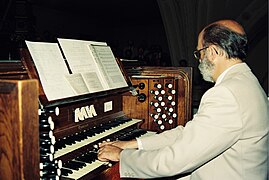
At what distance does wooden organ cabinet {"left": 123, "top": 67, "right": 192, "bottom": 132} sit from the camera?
2.92 m

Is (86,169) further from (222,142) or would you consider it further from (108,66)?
(108,66)

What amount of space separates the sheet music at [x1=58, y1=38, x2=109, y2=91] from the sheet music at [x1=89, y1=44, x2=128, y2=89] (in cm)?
5

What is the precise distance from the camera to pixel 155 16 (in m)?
10.8

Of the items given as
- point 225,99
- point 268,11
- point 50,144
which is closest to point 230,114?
point 225,99

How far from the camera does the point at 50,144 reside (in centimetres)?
161

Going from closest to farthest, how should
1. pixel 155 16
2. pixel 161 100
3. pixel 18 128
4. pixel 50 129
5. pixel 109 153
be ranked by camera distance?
pixel 18 128
pixel 50 129
pixel 109 153
pixel 161 100
pixel 155 16

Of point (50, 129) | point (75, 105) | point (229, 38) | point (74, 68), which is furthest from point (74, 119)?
point (229, 38)

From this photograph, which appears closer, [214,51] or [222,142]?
[222,142]

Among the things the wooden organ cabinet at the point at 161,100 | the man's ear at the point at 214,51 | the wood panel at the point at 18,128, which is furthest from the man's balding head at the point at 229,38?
the wood panel at the point at 18,128

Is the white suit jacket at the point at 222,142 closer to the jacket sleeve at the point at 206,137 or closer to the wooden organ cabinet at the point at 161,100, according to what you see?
the jacket sleeve at the point at 206,137

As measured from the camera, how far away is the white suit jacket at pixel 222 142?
1.68 m

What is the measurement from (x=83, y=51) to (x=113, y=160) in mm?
→ 864

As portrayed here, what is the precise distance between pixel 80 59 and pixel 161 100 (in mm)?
971

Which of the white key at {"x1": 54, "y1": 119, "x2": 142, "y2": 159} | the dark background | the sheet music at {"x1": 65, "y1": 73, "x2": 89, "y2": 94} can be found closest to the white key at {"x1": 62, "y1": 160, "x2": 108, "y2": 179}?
the white key at {"x1": 54, "y1": 119, "x2": 142, "y2": 159}
